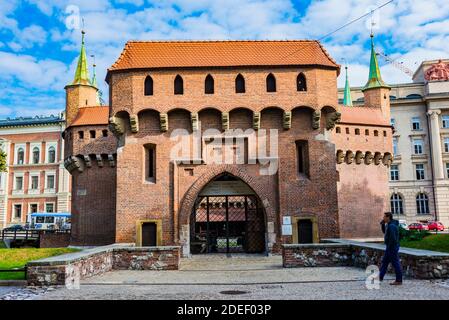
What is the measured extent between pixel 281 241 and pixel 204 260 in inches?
136

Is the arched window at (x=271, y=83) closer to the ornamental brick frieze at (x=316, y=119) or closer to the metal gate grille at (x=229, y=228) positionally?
the ornamental brick frieze at (x=316, y=119)

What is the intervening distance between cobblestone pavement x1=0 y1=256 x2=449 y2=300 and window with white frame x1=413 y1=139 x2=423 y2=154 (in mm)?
40228

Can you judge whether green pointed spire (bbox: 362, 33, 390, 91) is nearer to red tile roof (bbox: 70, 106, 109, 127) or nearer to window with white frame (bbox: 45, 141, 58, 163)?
red tile roof (bbox: 70, 106, 109, 127)

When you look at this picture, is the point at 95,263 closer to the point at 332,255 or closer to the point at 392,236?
the point at 332,255

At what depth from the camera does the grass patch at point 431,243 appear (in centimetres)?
1840

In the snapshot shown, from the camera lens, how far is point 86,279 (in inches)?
465

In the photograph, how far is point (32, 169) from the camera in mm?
50625

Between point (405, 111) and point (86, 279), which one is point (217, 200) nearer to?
point (86, 279)

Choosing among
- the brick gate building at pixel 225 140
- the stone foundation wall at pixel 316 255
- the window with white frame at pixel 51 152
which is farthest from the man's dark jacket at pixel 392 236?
the window with white frame at pixel 51 152

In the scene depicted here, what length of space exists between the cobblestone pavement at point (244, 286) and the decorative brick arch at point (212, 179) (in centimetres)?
476

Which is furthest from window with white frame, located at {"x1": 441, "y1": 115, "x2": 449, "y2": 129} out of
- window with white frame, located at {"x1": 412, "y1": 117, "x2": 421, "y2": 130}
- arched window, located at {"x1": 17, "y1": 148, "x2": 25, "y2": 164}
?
arched window, located at {"x1": 17, "y1": 148, "x2": 25, "y2": 164}

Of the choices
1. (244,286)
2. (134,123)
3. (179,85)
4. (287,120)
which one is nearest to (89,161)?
(134,123)

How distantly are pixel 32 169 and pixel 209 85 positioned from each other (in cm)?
3710

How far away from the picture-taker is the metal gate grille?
20828 millimetres
